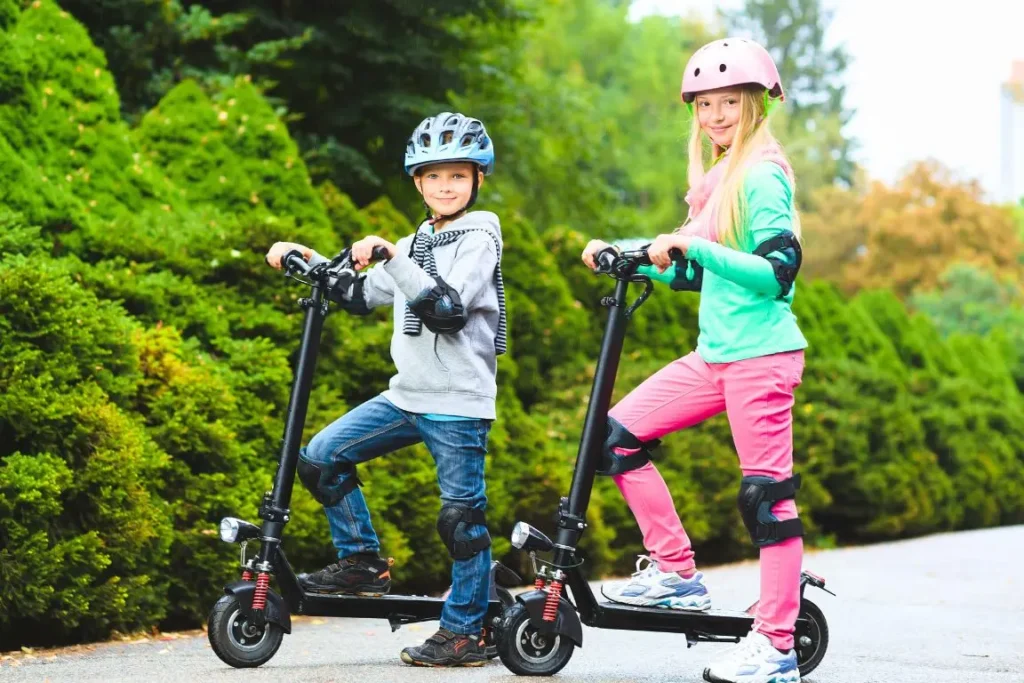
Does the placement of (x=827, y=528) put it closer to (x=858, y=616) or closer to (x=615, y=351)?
(x=858, y=616)

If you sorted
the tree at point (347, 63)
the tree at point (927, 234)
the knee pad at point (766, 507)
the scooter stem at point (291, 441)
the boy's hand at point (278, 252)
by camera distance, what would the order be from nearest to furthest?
the knee pad at point (766, 507) < the scooter stem at point (291, 441) < the boy's hand at point (278, 252) < the tree at point (347, 63) < the tree at point (927, 234)

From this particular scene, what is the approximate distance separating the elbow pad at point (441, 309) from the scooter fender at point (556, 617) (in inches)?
36.9

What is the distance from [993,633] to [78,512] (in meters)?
4.38

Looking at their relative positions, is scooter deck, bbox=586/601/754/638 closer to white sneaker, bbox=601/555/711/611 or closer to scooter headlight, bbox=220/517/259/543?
white sneaker, bbox=601/555/711/611

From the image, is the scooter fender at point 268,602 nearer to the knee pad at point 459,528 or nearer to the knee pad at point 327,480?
the knee pad at point 327,480

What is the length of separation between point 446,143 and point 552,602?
5.35 ft

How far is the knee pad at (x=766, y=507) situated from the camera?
4559mm

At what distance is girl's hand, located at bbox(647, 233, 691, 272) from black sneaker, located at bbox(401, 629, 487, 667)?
1.50m

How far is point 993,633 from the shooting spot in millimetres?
6922

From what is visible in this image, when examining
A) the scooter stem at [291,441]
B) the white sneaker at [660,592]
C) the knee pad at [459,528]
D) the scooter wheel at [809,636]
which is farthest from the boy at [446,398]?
the scooter wheel at [809,636]

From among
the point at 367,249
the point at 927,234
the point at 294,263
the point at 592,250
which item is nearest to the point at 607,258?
the point at 592,250

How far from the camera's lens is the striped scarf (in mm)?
4920

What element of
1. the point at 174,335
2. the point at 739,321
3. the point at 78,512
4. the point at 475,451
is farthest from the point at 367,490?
the point at 739,321

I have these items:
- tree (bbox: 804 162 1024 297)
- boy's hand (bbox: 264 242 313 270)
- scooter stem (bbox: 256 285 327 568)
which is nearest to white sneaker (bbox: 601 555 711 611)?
scooter stem (bbox: 256 285 327 568)
